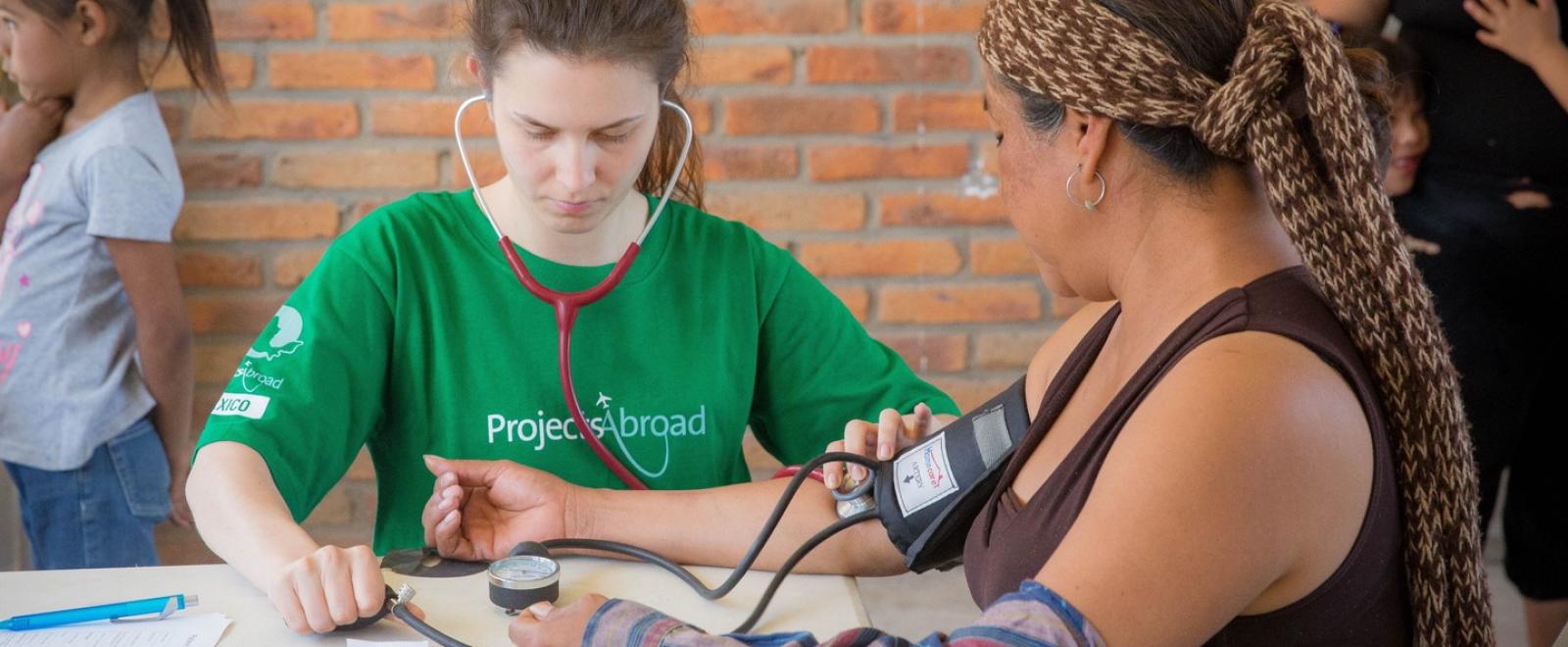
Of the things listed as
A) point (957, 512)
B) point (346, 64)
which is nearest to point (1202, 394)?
point (957, 512)

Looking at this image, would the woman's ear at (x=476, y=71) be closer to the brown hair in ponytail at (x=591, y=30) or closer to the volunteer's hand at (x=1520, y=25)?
the brown hair in ponytail at (x=591, y=30)

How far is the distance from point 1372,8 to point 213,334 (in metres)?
1.96

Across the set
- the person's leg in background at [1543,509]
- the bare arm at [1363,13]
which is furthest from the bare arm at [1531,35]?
the person's leg in background at [1543,509]

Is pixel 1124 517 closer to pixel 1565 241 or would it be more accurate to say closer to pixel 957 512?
pixel 957 512

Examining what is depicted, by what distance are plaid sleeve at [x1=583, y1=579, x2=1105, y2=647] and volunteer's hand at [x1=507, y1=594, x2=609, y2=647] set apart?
14mm

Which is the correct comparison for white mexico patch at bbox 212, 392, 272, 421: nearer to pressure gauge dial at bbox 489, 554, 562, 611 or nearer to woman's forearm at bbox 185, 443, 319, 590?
woman's forearm at bbox 185, 443, 319, 590

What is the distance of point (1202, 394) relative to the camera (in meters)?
0.84

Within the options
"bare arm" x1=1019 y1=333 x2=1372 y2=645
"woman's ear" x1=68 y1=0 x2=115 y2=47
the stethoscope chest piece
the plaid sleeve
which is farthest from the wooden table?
"woman's ear" x1=68 y1=0 x2=115 y2=47

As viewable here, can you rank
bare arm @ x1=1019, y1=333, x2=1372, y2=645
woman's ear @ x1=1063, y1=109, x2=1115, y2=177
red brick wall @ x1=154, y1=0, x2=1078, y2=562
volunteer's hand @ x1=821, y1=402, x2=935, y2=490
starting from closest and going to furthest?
bare arm @ x1=1019, y1=333, x2=1372, y2=645 < woman's ear @ x1=1063, y1=109, x2=1115, y2=177 < volunteer's hand @ x1=821, y1=402, x2=935, y2=490 < red brick wall @ x1=154, y1=0, x2=1078, y2=562

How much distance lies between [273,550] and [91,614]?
13 centimetres

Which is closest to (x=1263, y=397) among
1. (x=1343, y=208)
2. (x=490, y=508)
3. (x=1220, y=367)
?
(x=1220, y=367)

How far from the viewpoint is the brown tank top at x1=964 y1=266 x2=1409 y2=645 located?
2.82 feet

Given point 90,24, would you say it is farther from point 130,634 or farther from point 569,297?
point 130,634

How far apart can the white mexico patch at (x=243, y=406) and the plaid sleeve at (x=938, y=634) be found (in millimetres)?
459
